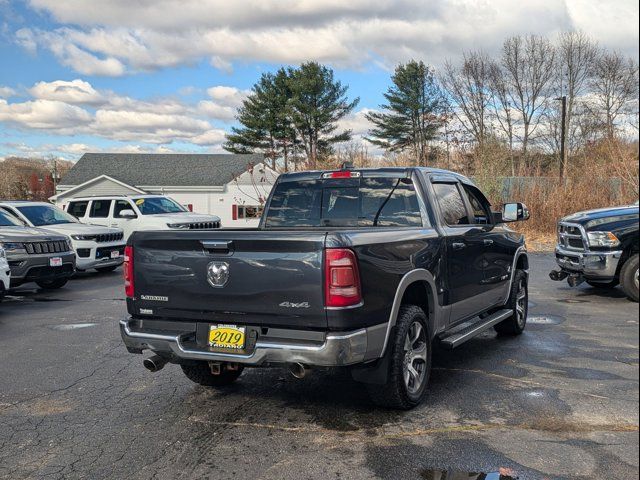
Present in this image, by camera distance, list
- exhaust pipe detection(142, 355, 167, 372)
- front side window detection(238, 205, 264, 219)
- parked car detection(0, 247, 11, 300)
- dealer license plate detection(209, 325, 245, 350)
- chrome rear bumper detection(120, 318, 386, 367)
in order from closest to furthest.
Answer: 1. chrome rear bumper detection(120, 318, 386, 367)
2. dealer license plate detection(209, 325, 245, 350)
3. exhaust pipe detection(142, 355, 167, 372)
4. parked car detection(0, 247, 11, 300)
5. front side window detection(238, 205, 264, 219)

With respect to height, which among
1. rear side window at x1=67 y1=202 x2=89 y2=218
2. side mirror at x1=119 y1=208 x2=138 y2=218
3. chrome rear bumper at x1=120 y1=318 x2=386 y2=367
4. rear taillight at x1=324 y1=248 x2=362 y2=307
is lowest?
chrome rear bumper at x1=120 y1=318 x2=386 y2=367

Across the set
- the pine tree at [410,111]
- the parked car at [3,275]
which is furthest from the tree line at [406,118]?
the parked car at [3,275]

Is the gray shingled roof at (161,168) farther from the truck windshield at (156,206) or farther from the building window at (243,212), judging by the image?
the truck windshield at (156,206)

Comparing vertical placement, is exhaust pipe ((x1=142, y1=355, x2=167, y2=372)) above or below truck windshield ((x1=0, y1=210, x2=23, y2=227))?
below

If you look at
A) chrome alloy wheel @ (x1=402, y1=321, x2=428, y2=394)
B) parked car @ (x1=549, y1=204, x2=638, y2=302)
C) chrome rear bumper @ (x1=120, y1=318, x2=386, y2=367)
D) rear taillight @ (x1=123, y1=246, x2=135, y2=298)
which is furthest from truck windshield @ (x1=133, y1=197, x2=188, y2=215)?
chrome alloy wheel @ (x1=402, y1=321, x2=428, y2=394)

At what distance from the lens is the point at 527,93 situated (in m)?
36.4

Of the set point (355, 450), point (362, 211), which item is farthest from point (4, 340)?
point (355, 450)

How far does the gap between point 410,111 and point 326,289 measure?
44.2 meters

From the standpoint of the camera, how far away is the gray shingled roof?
44656 millimetres

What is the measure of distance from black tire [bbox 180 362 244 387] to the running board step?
182cm

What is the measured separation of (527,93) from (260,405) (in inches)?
1399

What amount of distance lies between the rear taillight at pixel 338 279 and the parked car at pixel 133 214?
481 inches

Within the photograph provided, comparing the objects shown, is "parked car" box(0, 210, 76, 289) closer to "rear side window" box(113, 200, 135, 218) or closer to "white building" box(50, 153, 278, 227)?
"rear side window" box(113, 200, 135, 218)

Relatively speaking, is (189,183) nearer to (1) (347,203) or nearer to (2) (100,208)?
(2) (100,208)
